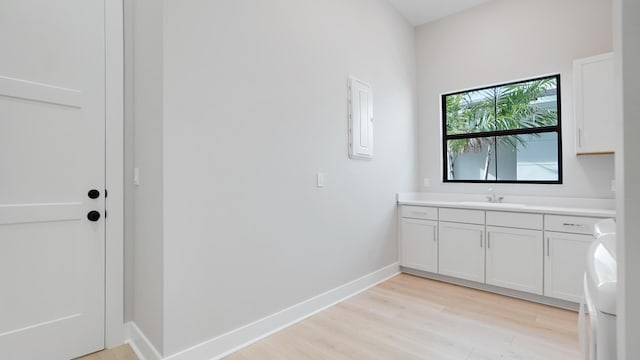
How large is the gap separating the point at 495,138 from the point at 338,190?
219 centimetres

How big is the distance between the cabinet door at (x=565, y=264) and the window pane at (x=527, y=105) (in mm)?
1309

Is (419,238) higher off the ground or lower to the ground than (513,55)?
lower

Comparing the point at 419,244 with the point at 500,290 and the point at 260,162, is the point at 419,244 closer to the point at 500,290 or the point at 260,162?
the point at 500,290

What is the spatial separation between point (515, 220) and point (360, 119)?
1.77m

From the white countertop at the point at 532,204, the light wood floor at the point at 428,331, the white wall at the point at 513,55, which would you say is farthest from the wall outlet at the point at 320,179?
the white wall at the point at 513,55

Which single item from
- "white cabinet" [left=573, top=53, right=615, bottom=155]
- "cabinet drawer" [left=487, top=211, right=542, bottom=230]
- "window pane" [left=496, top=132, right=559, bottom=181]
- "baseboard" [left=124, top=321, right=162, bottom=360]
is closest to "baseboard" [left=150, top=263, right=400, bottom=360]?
"baseboard" [left=124, top=321, right=162, bottom=360]

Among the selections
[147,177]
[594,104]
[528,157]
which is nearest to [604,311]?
[147,177]

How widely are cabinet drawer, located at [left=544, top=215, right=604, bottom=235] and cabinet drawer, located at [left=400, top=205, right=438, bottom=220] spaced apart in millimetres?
1019

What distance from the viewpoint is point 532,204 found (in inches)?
131

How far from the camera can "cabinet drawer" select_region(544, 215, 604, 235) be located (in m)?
2.59

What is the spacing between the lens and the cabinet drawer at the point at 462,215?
3.15m
